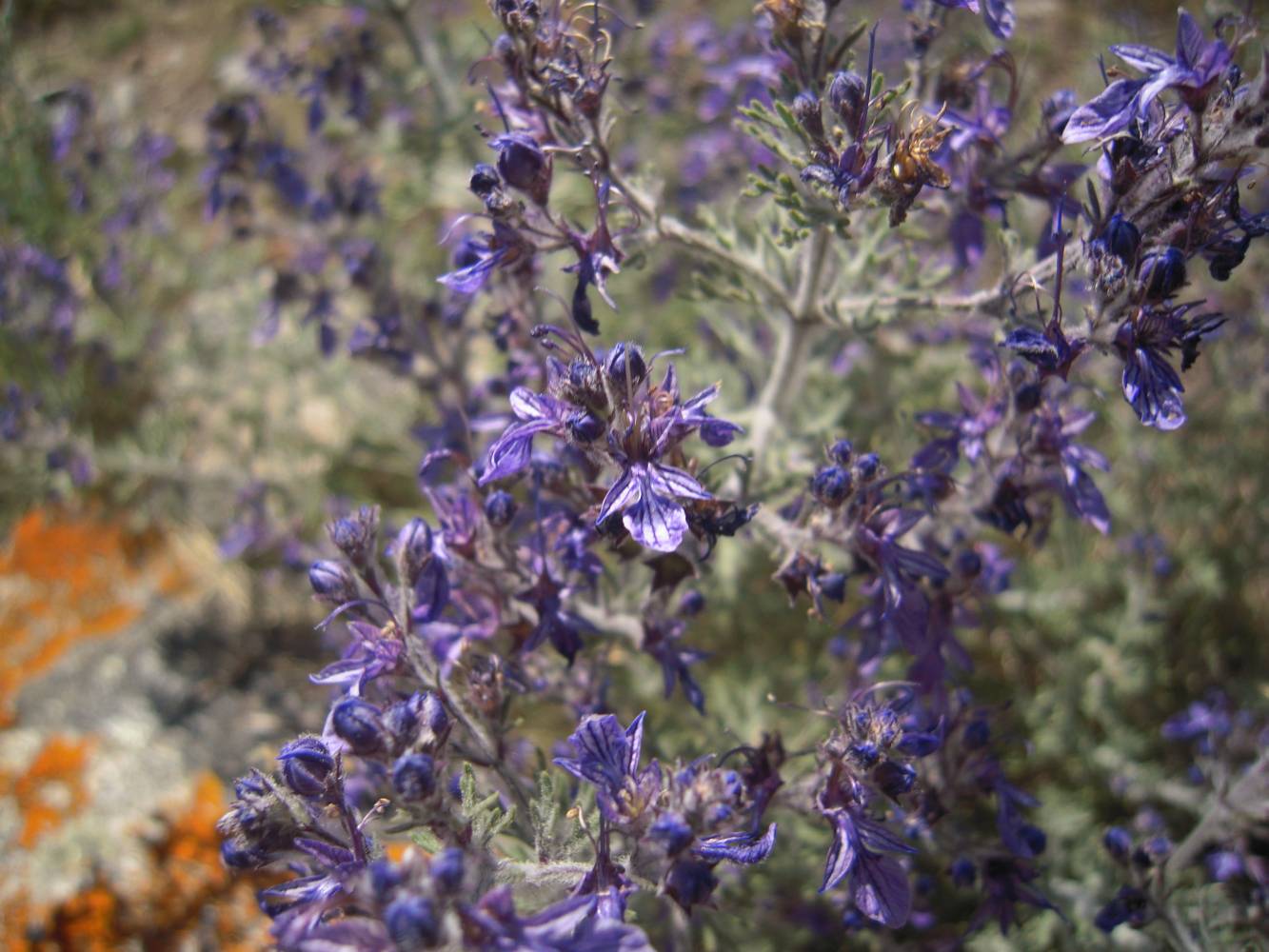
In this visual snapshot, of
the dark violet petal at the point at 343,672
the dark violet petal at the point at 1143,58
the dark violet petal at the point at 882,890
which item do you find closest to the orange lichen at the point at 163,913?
the dark violet petal at the point at 343,672

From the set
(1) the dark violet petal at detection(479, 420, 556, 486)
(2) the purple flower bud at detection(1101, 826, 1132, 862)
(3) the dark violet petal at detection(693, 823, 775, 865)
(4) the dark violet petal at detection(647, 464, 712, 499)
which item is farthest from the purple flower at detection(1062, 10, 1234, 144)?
(2) the purple flower bud at detection(1101, 826, 1132, 862)

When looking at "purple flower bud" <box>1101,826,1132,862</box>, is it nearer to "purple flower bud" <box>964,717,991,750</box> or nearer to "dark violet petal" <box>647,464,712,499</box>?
"purple flower bud" <box>964,717,991,750</box>

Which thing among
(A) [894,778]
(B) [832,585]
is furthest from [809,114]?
(A) [894,778]

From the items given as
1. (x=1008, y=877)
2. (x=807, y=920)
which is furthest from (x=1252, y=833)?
(x=807, y=920)

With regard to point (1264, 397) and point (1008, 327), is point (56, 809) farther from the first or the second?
point (1264, 397)

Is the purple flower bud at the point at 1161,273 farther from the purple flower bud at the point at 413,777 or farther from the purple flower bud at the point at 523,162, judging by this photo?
the purple flower bud at the point at 413,777
